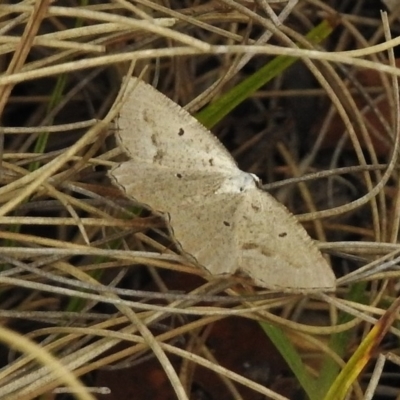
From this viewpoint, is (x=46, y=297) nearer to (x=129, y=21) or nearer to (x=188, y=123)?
(x=188, y=123)

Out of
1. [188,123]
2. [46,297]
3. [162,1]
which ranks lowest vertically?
[46,297]

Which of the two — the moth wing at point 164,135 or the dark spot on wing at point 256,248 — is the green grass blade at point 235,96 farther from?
the dark spot on wing at point 256,248

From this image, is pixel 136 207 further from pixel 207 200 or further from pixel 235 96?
pixel 235 96

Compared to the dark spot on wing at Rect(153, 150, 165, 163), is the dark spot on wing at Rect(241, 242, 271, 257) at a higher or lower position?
lower

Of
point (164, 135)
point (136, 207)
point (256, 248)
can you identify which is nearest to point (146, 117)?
point (164, 135)

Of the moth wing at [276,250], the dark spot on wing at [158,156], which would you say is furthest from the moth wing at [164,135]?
the moth wing at [276,250]

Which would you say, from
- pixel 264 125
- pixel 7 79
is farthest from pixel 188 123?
pixel 264 125

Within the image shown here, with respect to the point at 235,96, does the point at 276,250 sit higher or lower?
lower

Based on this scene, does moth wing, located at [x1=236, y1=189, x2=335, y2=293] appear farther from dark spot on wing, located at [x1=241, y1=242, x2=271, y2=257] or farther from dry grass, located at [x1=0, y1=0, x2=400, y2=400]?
dry grass, located at [x1=0, y1=0, x2=400, y2=400]

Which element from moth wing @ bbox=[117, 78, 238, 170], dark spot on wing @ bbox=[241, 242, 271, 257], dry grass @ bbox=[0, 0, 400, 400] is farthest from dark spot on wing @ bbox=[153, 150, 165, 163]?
dark spot on wing @ bbox=[241, 242, 271, 257]

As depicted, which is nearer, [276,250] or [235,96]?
[276,250]

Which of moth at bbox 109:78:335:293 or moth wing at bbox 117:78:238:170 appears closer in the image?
moth at bbox 109:78:335:293
